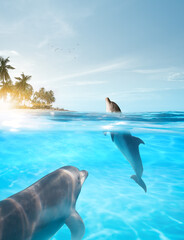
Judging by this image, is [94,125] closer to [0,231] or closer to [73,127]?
[73,127]

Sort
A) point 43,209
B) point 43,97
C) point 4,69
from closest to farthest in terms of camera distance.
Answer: point 43,209
point 4,69
point 43,97

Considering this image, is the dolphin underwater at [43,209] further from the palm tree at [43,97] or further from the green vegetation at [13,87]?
the palm tree at [43,97]

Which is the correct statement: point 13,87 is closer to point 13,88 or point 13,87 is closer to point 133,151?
point 13,88

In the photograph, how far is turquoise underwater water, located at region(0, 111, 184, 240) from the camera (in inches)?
243

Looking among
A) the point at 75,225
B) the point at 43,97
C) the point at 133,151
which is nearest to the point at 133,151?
the point at 133,151

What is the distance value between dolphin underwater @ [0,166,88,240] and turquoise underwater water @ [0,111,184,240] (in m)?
2.96

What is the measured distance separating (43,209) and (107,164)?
13.5 meters

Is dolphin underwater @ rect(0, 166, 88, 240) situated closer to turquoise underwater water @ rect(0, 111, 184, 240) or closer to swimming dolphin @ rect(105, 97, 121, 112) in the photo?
turquoise underwater water @ rect(0, 111, 184, 240)

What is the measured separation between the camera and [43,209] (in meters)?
2.54

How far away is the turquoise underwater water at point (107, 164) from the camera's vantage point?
6184 mm

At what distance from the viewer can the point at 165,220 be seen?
6.26 metres

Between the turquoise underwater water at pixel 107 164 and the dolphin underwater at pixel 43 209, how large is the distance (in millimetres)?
2960

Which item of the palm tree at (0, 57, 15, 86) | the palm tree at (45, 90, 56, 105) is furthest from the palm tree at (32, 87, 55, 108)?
the palm tree at (0, 57, 15, 86)

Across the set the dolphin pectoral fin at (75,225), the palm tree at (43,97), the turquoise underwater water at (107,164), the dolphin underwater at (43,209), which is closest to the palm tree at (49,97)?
the palm tree at (43,97)
